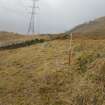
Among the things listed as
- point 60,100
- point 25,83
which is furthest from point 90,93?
point 25,83

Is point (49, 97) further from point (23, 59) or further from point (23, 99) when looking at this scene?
point (23, 59)

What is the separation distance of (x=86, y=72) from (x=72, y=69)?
137cm

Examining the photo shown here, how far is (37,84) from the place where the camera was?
18.6 meters

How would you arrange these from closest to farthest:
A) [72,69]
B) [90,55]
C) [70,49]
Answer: [72,69]
[90,55]
[70,49]

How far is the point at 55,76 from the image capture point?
760 inches

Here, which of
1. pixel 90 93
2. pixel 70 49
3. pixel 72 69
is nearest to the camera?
pixel 90 93

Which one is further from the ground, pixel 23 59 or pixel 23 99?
pixel 23 59

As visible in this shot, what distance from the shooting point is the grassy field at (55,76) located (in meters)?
16.6

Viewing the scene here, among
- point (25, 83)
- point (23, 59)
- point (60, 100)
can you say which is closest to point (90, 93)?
point (60, 100)

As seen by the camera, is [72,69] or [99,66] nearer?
[99,66]

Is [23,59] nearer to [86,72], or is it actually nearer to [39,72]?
[39,72]

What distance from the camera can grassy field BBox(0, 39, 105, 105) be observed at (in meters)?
16.6

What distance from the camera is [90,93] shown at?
1638 centimetres

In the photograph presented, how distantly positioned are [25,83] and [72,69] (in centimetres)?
315
